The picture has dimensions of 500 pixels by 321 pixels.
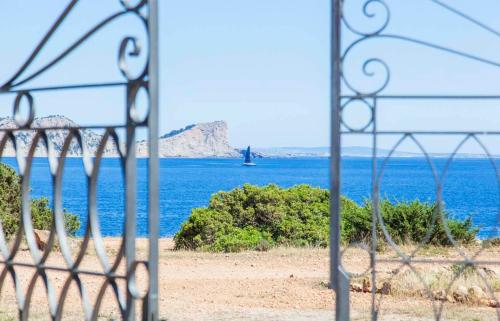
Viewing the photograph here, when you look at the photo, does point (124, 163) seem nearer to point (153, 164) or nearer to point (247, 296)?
point (153, 164)

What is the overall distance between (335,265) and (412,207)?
9544 millimetres

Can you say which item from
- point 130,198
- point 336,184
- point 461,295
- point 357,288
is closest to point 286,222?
point 357,288

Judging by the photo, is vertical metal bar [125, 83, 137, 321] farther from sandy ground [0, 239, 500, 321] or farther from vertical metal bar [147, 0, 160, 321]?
sandy ground [0, 239, 500, 321]

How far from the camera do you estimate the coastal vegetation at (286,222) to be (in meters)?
12.3

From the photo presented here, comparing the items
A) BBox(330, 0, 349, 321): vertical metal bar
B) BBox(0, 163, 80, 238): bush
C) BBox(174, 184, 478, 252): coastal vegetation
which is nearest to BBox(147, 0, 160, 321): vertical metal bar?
BBox(330, 0, 349, 321): vertical metal bar

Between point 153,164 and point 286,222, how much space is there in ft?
36.6

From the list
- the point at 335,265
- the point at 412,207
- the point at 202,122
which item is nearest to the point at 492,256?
the point at 412,207

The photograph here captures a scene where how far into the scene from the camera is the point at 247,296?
7285mm

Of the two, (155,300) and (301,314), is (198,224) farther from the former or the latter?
(155,300)

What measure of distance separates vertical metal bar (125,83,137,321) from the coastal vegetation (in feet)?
31.3

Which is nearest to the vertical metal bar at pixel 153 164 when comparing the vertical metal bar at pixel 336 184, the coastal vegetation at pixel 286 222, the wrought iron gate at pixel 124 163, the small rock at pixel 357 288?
the wrought iron gate at pixel 124 163

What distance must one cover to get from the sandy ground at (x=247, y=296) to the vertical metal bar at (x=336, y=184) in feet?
5.92

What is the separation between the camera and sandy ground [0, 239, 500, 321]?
636cm

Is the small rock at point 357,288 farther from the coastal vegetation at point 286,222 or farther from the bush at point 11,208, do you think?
the bush at point 11,208
